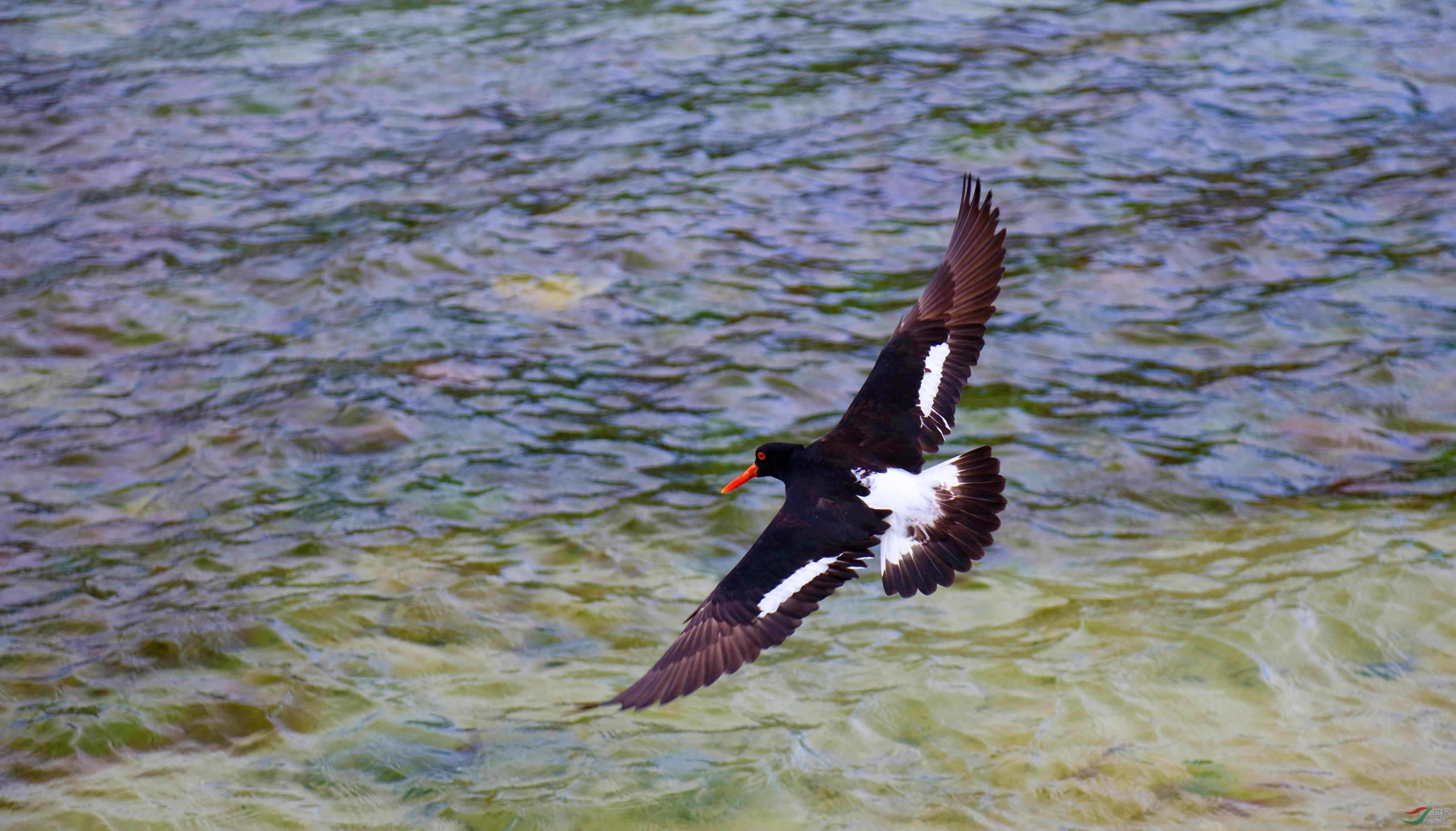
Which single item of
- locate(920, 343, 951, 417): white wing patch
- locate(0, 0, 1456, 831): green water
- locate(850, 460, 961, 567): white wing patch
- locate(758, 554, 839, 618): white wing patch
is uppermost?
locate(920, 343, 951, 417): white wing patch

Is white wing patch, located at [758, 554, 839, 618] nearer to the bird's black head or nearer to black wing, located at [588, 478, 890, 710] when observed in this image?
black wing, located at [588, 478, 890, 710]

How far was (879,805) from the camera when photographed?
535 cm

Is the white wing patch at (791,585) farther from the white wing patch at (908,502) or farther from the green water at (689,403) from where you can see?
the green water at (689,403)

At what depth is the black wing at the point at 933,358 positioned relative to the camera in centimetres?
572

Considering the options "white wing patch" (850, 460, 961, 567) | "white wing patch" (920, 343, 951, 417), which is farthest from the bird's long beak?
"white wing patch" (920, 343, 951, 417)

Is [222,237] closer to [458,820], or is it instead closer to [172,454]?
[172,454]

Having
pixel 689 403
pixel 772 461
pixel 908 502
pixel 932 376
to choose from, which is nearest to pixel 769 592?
pixel 908 502

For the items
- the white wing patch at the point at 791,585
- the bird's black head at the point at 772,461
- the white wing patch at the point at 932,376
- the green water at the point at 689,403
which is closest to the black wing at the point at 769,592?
the white wing patch at the point at 791,585

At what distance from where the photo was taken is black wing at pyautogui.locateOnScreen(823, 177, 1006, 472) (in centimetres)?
572

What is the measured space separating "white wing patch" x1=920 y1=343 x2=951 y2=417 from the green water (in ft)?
4.03

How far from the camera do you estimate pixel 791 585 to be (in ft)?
16.4

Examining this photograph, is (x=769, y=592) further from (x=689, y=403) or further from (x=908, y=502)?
(x=689, y=403)

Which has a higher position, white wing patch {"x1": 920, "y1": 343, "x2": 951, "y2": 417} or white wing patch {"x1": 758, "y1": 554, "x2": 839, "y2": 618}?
white wing patch {"x1": 920, "y1": 343, "x2": 951, "y2": 417}

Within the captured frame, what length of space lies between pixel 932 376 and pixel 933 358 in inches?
4.4
